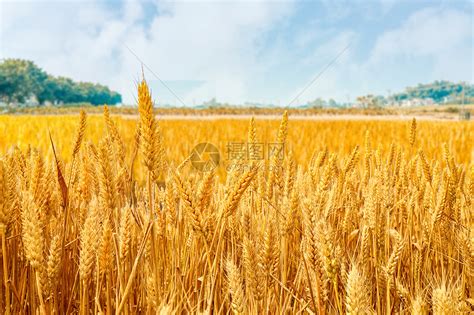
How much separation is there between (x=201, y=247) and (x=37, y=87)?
71.4m

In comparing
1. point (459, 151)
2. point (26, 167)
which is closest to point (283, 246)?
point (26, 167)

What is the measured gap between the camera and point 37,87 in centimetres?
6475

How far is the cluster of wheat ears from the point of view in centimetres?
91

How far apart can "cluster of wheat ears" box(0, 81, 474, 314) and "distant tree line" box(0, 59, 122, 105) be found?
4372 centimetres

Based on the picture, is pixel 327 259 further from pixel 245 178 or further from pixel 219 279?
pixel 219 279

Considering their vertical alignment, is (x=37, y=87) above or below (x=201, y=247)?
above

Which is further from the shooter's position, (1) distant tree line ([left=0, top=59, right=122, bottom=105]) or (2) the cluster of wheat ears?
(1) distant tree line ([left=0, top=59, right=122, bottom=105])

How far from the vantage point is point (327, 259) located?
0.93 metres

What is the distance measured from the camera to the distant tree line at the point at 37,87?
57.1m

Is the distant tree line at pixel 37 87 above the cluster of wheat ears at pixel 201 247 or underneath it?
above

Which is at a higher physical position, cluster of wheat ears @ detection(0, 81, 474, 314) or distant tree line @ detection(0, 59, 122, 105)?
distant tree line @ detection(0, 59, 122, 105)

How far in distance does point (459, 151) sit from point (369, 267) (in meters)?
4.00

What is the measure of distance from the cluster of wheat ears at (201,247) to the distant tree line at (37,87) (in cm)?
4372

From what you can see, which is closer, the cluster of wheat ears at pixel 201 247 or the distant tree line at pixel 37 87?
the cluster of wheat ears at pixel 201 247
